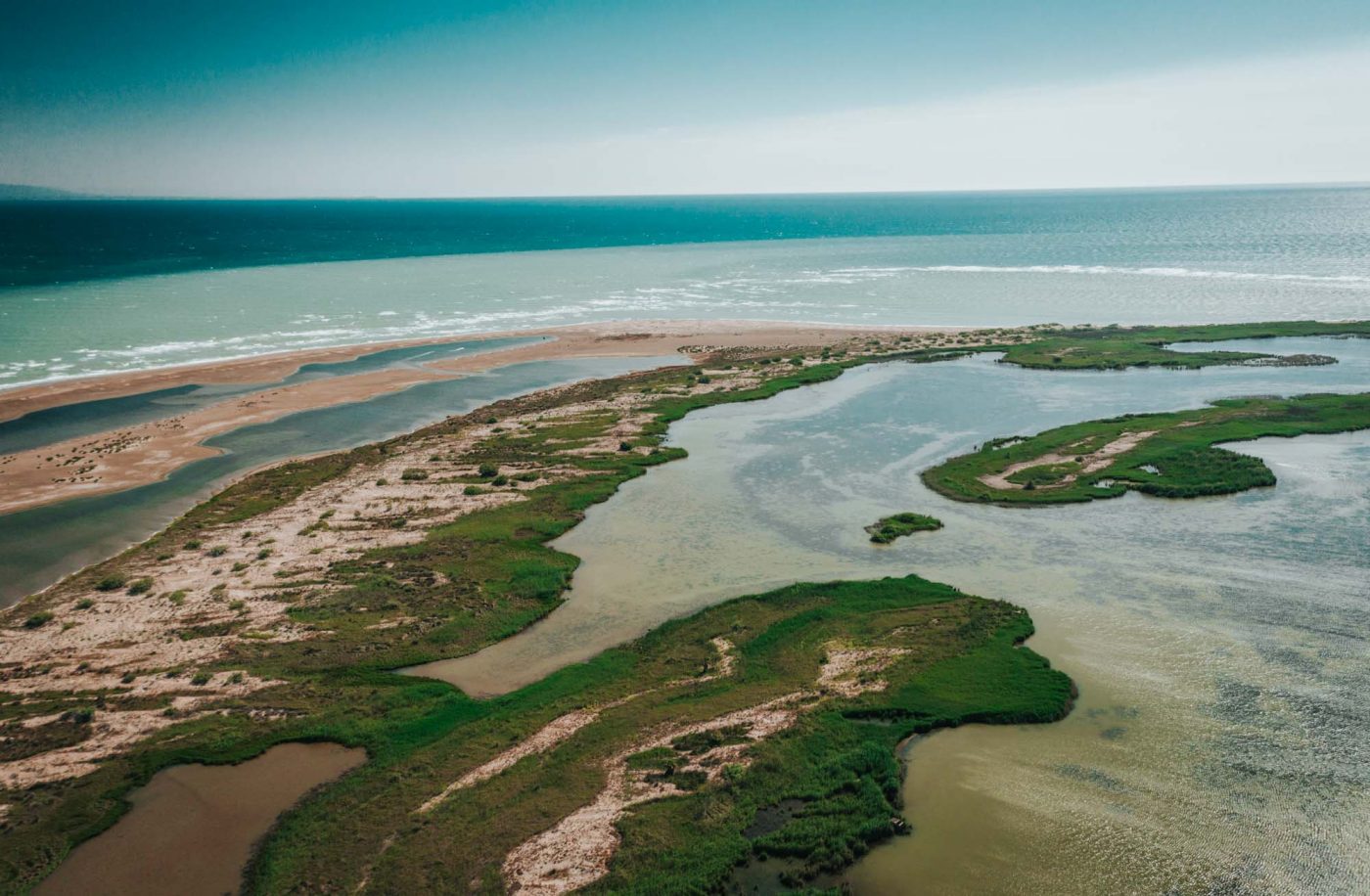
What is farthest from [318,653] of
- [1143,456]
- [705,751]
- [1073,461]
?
[1143,456]

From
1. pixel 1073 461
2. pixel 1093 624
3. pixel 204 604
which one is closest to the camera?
pixel 1093 624

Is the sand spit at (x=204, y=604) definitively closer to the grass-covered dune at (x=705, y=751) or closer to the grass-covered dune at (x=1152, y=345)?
the grass-covered dune at (x=705, y=751)

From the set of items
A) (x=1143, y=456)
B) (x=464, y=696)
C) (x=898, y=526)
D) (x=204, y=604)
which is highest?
(x=1143, y=456)

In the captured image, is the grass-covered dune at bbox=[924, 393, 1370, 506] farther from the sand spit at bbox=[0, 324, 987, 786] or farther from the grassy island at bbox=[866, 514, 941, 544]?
the sand spit at bbox=[0, 324, 987, 786]

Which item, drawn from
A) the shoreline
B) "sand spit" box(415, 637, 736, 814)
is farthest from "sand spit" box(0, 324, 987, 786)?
the shoreline

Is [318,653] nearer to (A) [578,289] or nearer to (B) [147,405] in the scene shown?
(B) [147,405]

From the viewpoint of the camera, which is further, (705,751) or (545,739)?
(545,739)
